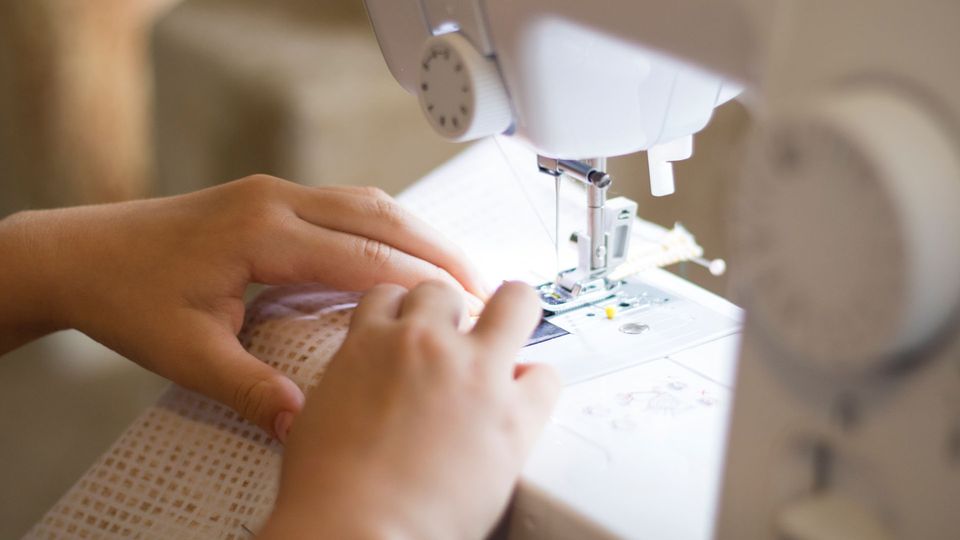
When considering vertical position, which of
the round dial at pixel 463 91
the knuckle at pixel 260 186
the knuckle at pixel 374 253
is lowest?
the knuckle at pixel 374 253

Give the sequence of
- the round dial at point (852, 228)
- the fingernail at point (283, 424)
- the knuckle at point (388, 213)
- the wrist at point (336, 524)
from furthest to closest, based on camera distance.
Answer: the knuckle at point (388, 213), the fingernail at point (283, 424), the wrist at point (336, 524), the round dial at point (852, 228)

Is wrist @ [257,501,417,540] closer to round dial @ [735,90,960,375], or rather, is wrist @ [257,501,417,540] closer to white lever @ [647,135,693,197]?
round dial @ [735,90,960,375]

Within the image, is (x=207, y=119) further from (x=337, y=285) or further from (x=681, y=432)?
(x=681, y=432)

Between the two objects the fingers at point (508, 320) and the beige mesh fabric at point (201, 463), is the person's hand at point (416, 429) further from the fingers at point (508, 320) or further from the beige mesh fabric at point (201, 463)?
the beige mesh fabric at point (201, 463)

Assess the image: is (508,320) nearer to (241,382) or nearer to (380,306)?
(380,306)

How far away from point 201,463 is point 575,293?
0.96 feet

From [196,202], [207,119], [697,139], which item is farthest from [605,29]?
[207,119]

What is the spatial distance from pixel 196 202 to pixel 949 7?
1.85 feet

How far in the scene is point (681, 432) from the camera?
65 centimetres

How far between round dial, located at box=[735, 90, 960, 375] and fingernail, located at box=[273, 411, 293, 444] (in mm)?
342

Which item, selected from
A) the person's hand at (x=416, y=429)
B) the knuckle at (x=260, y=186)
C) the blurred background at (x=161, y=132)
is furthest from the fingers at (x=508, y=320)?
the blurred background at (x=161, y=132)

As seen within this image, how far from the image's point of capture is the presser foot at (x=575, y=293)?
0.80 metres

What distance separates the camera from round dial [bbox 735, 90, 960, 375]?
364 millimetres

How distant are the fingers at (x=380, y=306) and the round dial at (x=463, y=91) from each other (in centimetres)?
14
